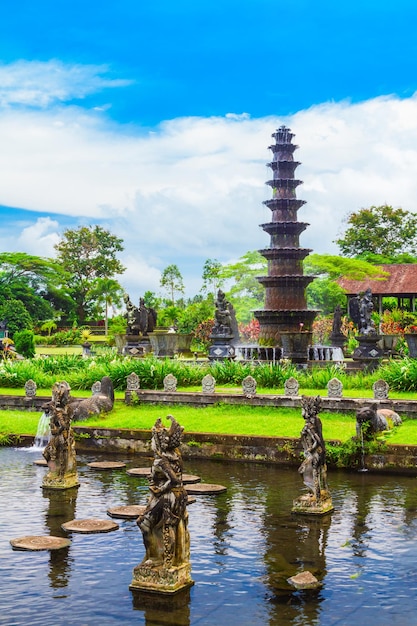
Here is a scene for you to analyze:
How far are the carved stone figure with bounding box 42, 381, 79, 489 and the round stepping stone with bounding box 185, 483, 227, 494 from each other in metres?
2.33

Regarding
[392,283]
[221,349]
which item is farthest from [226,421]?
[392,283]

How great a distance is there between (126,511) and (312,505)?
3.09m

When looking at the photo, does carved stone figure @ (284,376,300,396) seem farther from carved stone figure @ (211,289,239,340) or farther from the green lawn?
carved stone figure @ (211,289,239,340)

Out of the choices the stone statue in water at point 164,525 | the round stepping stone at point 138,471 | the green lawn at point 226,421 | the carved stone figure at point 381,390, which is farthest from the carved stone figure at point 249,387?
the stone statue in water at point 164,525

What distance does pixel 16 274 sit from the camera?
75.1 metres

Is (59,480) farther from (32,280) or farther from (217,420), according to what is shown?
(32,280)

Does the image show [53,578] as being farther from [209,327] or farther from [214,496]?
[209,327]

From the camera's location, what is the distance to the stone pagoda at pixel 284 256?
37125 millimetres

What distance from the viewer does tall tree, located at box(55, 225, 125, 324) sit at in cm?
8019

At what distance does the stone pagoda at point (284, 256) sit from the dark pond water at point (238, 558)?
2048 centimetres

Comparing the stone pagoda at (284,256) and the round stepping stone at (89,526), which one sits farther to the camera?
the stone pagoda at (284,256)

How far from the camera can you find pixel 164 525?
33.2 feet

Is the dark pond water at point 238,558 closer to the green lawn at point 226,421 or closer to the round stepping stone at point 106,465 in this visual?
the round stepping stone at point 106,465

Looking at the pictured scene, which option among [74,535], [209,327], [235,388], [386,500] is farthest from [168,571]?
[209,327]
